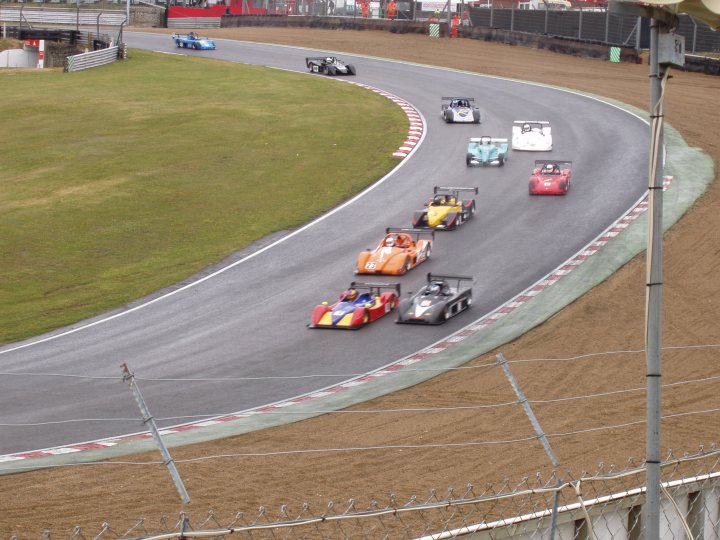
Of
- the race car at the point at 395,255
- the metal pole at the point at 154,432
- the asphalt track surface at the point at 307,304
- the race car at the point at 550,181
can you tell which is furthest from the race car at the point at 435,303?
the metal pole at the point at 154,432

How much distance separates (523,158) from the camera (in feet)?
110

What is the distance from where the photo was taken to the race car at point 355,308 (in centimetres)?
2012

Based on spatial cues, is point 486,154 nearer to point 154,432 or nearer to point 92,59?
point 154,432

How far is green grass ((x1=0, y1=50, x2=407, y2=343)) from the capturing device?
2447cm

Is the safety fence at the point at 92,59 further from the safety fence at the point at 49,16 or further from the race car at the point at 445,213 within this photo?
the race car at the point at 445,213

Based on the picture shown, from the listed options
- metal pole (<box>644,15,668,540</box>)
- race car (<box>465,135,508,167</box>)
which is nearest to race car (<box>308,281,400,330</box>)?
race car (<box>465,135,508,167</box>)

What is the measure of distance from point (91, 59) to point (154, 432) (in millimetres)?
45971

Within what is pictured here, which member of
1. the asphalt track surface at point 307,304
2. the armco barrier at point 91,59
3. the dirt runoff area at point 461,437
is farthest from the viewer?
the armco barrier at point 91,59

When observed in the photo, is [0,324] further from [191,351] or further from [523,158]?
[523,158]

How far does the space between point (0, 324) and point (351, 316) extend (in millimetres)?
6751

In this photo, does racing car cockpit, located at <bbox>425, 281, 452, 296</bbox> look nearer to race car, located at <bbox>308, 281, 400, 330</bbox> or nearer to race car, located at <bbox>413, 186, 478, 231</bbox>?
race car, located at <bbox>308, 281, 400, 330</bbox>

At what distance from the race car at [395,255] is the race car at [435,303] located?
219 centimetres

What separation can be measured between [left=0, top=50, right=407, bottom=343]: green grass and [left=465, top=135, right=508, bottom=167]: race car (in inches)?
105

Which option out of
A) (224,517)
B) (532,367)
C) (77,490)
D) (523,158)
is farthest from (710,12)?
(523,158)
